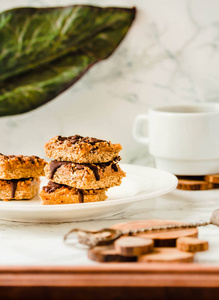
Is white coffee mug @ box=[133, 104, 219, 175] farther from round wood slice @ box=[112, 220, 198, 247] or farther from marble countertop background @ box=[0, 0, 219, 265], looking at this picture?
round wood slice @ box=[112, 220, 198, 247]

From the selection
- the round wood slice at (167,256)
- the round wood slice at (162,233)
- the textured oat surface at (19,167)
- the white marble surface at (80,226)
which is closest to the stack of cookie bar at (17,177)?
the textured oat surface at (19,167)

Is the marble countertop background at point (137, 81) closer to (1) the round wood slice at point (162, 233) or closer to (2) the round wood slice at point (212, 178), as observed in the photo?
(2) the round wood slice at point (212, 178)

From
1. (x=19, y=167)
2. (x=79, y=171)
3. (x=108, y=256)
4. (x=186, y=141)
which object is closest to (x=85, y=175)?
(x=79, y=171)

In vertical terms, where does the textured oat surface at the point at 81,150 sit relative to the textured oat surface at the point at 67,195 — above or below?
above

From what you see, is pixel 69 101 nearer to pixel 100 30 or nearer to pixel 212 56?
pixel 100 30

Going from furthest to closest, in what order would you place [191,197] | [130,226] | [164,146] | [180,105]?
[180,105] < [164,146] < [191,197] < [130,226]

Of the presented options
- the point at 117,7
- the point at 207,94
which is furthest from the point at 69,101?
the point at 207,94
